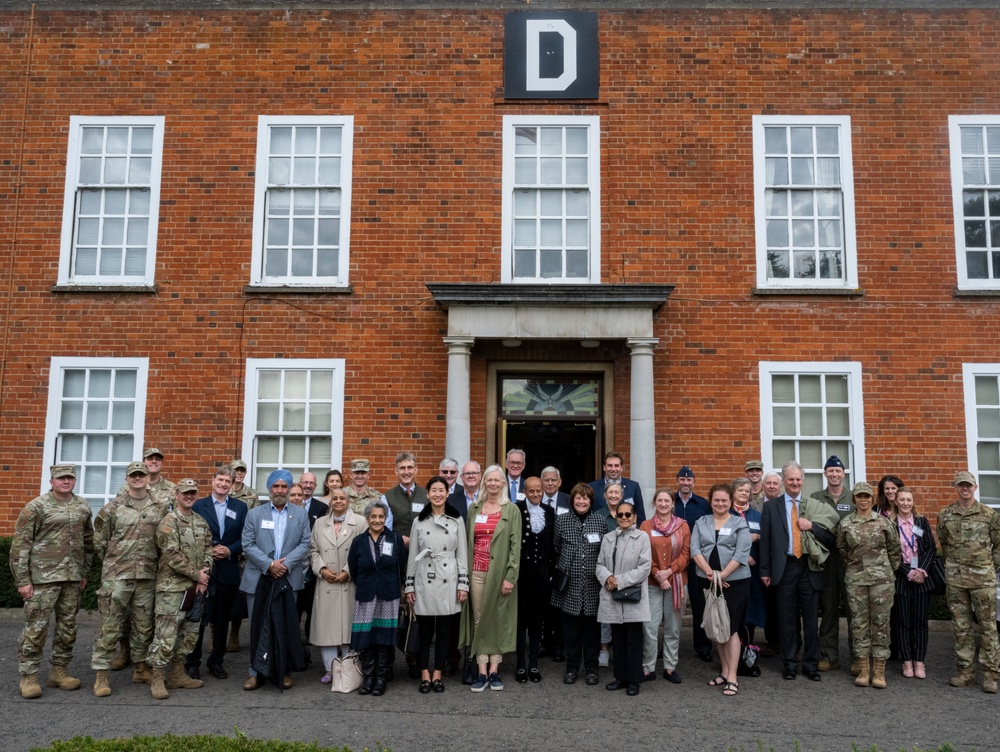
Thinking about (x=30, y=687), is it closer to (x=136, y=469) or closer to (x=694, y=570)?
(x=136, y=469)

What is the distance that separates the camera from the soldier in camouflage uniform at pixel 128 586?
743 cm

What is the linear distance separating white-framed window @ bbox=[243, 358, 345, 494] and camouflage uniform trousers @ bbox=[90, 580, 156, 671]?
12.5 ft

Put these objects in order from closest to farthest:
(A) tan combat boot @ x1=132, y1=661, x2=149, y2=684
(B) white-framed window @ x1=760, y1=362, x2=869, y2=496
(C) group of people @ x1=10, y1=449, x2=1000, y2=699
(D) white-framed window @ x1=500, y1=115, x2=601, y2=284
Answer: (C) group of people @ x1=10, y1=449, x2=1000, y2=699 → (A) tan combat boot @ x1=132, y1=661, x2=149, y2=684 → (B) white-framed window @ x1=760, y1=362, x2=869, y2=496 → (D) white-framed window @ x1=500, y1=115, x2=601, y2=284

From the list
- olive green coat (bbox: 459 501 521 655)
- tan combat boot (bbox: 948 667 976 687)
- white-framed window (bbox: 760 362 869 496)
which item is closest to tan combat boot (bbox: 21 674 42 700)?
olive green coat (bbox: 459 501 521 655)

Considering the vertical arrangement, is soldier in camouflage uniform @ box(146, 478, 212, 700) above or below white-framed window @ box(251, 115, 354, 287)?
below

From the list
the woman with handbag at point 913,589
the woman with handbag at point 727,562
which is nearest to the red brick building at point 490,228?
the woman with handbag at point 913,589

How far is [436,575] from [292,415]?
462cm

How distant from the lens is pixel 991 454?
36.5 feet

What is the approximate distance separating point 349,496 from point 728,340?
5.49 metres

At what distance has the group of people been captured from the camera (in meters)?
7.53

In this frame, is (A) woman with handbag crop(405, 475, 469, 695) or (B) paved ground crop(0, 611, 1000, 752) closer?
(B) paved ground crop(0, 611, 1000, 752)

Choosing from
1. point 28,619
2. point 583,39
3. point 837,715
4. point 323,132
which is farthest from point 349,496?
point 583,39

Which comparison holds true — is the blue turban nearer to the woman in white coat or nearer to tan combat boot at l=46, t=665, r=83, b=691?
the woman in white coat

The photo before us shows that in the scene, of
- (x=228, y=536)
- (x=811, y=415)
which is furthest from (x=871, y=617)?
(x=228, y=536)
